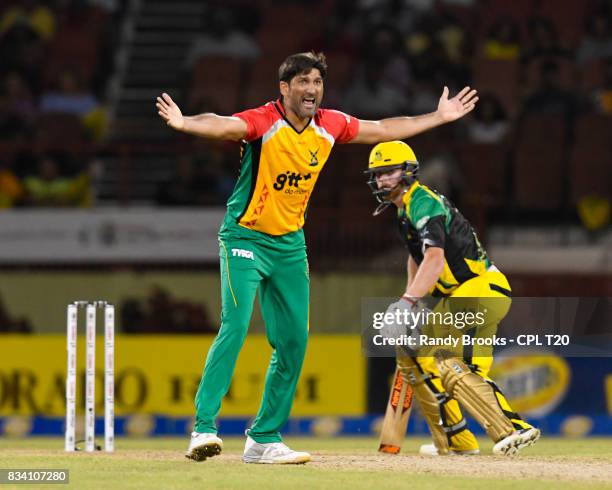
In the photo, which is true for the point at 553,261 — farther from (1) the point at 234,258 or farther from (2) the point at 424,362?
(1) the point at 234,258

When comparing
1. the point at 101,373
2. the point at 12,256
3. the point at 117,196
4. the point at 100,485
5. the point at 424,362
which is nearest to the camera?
the point at 100,485

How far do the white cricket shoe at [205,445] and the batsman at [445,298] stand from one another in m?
1.73

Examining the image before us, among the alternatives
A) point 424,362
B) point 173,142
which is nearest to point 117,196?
point 173,142

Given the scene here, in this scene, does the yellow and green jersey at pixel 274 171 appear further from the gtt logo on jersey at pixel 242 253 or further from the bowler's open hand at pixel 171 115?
the bowler's open hand at pixel 171 115

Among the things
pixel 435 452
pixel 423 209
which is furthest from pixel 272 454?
pixel 423 209

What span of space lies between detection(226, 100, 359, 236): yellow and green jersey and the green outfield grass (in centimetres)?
143

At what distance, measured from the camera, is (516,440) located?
31.2 ft

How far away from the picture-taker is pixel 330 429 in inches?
578

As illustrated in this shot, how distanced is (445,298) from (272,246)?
1696 mm

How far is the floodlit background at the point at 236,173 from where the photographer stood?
49.9 ft

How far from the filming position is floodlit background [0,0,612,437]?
15195mm

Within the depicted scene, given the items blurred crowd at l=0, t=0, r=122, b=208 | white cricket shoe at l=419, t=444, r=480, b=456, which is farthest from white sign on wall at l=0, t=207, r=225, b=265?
white cricket shoe at l=419, t=444, r=480, b=456

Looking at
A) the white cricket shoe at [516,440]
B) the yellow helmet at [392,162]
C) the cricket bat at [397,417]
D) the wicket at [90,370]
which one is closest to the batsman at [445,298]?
the yellow helmet at [392,162]

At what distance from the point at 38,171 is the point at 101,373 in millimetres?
3707
